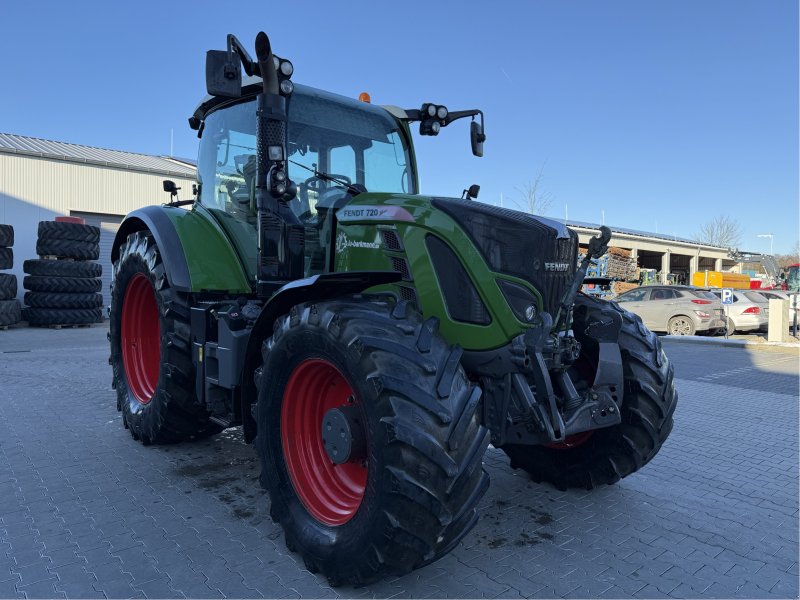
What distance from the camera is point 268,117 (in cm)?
361

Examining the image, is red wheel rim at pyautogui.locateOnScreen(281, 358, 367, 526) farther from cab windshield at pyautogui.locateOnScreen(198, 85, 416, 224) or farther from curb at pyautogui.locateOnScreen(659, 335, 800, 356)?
curb at pyautogui.locateOnScreen(659, 335, 800, 356)

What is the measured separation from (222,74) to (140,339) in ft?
9.38

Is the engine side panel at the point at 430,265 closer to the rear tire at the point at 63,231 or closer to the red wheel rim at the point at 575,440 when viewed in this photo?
the red wheel rim at the point at 575,440

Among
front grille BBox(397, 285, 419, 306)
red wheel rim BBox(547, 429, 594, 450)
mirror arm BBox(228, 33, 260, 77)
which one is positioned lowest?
red wheel rim BBox(547, 429, 594, 450)

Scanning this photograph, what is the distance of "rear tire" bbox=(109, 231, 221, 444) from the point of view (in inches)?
167

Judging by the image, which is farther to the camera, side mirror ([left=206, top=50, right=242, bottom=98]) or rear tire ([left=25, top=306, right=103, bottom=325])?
rear tire ([left=25, top=306, right=103, bottom=325])

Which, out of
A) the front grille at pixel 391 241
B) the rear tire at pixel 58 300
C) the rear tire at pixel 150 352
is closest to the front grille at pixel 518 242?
the front grille at pixel 391 241

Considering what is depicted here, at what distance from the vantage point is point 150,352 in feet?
17.3

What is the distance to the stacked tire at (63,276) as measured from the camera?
541 inches

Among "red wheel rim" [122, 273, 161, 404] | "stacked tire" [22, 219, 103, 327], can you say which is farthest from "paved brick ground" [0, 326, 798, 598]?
"stacked tire" [22, 219, 103, 327]

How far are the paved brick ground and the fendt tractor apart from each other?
263 millimetres

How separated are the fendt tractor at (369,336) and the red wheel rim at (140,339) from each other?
55 centimetres

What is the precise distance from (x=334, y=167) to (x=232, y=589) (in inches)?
104

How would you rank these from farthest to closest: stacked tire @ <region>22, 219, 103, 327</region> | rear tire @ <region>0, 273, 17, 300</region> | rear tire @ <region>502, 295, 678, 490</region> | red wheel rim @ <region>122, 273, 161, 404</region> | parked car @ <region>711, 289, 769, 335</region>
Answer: parked car @ <region>711, 289, 769, 335</region> < stacked tire @ <region>22, 219, 103, 327</region> < rear tire @ <region>0, 273, 17, 300</region> < red wheel rim @ <region>122, 273, 161, 404</region> < rear tire @ <region>502, 295, 678, 490</region>
